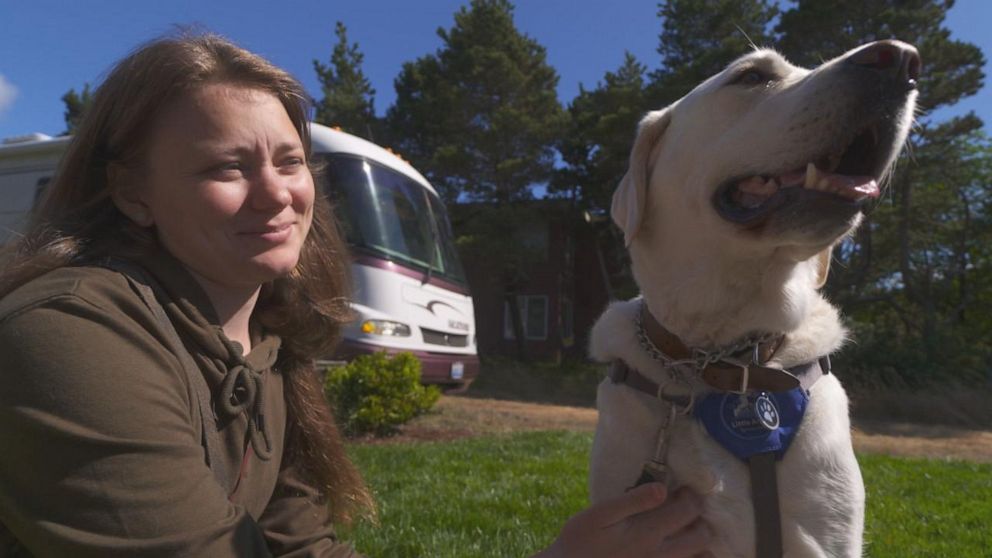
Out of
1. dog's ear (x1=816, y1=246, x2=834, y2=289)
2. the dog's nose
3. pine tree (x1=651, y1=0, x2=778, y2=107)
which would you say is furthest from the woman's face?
pine tree (x1=651, y1=0, x2=778, y2=107)

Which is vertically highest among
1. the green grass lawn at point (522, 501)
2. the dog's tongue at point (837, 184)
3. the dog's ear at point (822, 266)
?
the dog's tongue at point (837, 184)

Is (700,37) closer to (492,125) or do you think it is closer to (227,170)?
(492,125)

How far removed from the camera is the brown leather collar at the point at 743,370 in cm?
184

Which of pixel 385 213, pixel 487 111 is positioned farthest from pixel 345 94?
pixel 385 213

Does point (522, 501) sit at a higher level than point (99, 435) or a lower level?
lower

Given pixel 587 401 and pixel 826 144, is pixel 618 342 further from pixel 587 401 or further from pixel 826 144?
pixel 587 401

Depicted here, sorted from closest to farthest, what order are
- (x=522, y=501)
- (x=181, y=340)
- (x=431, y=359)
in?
(x=181, y=340) → (x=522, y=501) → (x=431, y=359)

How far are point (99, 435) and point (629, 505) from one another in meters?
1.14

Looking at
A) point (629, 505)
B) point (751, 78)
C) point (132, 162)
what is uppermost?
point (751, 78)

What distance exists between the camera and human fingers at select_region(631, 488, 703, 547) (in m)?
1.60

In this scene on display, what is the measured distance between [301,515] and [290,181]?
0.99m

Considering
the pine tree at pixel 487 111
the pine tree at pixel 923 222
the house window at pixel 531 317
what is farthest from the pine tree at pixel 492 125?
the pine tree at pixel 923 222

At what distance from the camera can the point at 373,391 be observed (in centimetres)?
706

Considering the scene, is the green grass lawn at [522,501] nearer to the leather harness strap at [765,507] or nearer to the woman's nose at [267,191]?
the leather harness strap at [765,507]
